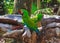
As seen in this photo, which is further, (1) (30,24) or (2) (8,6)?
(2) (8,6)

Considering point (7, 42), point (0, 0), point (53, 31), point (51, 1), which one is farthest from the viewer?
point (51, 1)

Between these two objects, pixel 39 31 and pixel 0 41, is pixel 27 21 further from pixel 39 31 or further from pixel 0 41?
pixel 0 41

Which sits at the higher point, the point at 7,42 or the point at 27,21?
the point at 27,21

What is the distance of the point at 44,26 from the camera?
5.66 ft

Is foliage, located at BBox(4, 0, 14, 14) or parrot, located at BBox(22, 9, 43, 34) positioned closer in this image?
parrot, located at BBox(22, 9, 43, 34)

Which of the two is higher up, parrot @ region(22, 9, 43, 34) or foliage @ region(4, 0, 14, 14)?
parrot @ region(22, 9, 43, 34)

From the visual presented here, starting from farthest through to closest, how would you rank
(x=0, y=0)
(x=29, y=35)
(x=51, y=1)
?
(x=51, y=1), (x=0, y=0), (x=29, y=35)

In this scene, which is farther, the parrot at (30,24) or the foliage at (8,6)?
the foliage at (8,6)

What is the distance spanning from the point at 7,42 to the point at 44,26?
43cm

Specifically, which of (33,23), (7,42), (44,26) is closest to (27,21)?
(33,23)

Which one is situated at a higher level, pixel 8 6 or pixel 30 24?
pixel 30 24

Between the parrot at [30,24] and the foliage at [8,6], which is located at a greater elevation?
the parrot at [30,24]

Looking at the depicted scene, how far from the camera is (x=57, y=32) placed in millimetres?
1647

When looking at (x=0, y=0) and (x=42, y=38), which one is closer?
(x=42, y=38)
